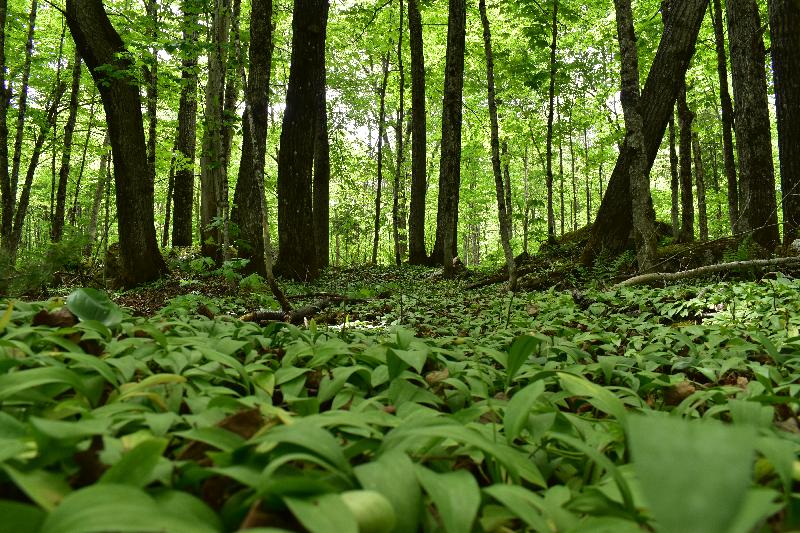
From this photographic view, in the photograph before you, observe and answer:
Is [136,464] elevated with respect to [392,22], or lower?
lower

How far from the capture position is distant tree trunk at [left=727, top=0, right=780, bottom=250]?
6867 millimetres

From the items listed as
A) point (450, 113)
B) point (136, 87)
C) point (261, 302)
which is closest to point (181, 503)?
point (261, 302)

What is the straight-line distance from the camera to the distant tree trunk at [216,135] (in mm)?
7278

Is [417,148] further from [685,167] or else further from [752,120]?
[752,120]

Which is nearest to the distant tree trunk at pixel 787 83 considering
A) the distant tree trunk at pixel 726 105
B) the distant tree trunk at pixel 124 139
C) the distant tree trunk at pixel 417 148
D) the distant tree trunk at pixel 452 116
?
the distant tree trunk at pixel 726 105

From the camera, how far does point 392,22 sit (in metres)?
16.7

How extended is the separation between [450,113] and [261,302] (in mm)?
7029

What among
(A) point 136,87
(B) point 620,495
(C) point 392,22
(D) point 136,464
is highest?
(C) point 392,22

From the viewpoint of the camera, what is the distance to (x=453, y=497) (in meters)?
0.72

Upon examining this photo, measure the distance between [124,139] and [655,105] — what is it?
843 centimetres

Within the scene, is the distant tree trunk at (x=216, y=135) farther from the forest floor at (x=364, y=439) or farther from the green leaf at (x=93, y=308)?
the forest floor at (x=364, y=439)

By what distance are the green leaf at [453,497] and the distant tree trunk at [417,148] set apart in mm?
14005

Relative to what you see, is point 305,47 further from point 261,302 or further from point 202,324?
point 202,324

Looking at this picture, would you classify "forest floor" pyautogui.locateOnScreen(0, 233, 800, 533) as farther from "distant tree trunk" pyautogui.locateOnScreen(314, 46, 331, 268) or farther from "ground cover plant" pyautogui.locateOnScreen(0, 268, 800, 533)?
"distant tree trunk" pyautogui.locateOnScreen(314, 46, 331, 268)
